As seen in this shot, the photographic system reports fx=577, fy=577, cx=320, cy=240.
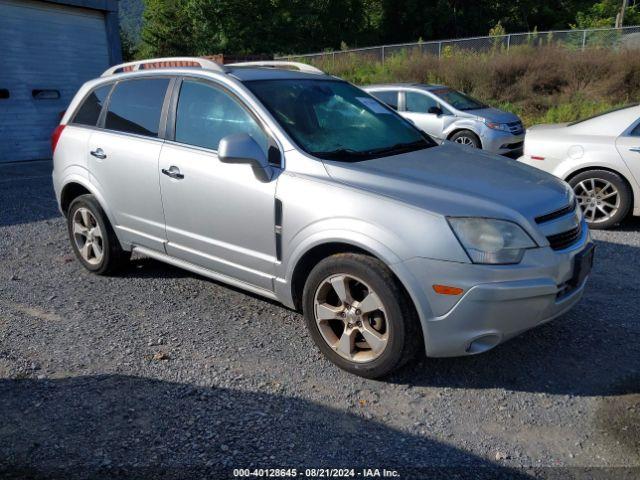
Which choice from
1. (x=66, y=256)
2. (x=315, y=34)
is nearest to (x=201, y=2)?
(x=315, y=34)

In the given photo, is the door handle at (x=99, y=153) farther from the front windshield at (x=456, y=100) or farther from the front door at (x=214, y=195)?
the front windshield at (x=456, y=100)

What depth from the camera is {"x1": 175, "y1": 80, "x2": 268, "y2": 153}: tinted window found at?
388 cm

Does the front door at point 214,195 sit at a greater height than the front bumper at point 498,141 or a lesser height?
greater

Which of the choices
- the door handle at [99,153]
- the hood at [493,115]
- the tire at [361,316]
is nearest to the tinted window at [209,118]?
the door handle at [99,153]

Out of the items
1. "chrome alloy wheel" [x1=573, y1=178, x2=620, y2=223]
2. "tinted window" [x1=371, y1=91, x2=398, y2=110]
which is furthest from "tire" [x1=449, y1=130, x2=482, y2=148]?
"chrome alloy wheel" [x1=573, y1=178, x2=620, y2=223]

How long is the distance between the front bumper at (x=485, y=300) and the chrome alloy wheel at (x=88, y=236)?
3.17 meters

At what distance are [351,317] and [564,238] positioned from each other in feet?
4.31

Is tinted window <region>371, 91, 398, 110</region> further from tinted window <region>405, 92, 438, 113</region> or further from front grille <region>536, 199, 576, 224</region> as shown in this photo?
front grille <region>536, 199, 576, 224</region>

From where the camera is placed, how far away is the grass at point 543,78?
648 inches

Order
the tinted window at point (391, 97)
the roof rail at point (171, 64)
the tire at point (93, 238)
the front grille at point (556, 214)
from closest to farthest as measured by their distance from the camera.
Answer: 1. the front grille at point (556, 214)
2. the roof rail at point (171, 64)
3. the tire at point (93, 238)
4. the tinted window at point (391, 97)

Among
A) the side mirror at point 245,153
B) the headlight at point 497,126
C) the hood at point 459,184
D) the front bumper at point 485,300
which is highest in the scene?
the side mirror at point 245,153

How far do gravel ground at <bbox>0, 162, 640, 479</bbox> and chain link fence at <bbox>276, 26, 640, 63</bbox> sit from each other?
1630cm

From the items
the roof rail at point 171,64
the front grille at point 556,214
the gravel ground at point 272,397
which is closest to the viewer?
the gravel ground at point 272,397

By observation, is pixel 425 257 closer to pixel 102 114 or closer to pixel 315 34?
pixel 102 114
